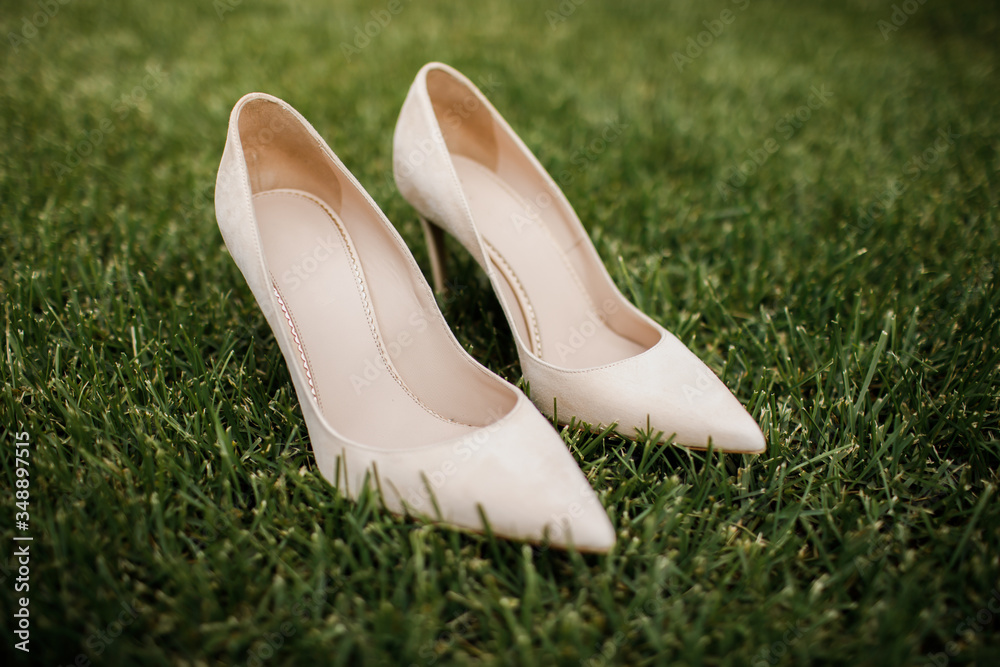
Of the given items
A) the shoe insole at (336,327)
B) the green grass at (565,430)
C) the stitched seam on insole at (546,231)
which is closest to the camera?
→ the green grass at (565,430)

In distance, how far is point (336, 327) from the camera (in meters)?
1.52

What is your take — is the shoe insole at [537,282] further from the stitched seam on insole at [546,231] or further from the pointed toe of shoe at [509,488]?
the pointed toe of shoe at [509,488]

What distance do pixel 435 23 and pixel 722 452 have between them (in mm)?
4139

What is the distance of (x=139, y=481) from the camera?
3.87ft

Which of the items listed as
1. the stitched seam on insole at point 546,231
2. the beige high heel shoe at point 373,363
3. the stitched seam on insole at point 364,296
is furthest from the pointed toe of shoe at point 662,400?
the stitched seam on insole at point 546,231

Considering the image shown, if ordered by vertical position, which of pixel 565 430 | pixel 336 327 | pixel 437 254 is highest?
pixel 437 254

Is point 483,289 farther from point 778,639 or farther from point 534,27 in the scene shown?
point 534,27

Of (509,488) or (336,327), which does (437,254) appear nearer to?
(336,327)

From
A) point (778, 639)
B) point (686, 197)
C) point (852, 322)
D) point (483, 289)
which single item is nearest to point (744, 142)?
point (686, 197)

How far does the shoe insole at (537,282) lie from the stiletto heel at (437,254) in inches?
5.0

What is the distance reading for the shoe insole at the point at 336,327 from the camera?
1.38 metres

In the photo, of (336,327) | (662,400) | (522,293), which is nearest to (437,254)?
(522,293)

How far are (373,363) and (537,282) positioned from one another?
55cm

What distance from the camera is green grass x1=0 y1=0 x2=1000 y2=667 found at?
988 millimetres
